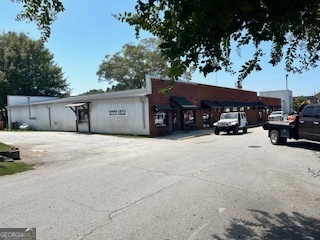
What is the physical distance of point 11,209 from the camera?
18.5 ft

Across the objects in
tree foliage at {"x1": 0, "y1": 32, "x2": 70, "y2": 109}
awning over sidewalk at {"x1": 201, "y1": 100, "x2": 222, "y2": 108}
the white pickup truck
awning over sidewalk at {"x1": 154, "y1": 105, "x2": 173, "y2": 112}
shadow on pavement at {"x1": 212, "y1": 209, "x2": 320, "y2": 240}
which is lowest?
shadow on pavement at {"x1": 212, "y1": 209, "x2": 320, "y2": 240}

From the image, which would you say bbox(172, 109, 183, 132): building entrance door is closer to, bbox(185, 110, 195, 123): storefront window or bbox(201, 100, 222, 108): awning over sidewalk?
bbox(185, 110, 195, 123): storefront window

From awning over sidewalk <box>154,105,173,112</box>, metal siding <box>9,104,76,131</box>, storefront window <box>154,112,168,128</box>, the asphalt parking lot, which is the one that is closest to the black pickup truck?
the asphalt parking lot

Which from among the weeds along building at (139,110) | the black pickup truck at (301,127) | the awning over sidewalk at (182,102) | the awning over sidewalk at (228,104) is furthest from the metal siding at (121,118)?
the awning over sidewalk at (228,104)

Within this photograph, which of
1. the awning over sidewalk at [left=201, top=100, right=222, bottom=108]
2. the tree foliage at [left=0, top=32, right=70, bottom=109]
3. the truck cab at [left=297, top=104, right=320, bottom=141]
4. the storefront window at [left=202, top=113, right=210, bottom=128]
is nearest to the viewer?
the truck cab at [left=297, top=104, right=320, bottom=141]

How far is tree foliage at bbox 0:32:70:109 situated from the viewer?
49250mm

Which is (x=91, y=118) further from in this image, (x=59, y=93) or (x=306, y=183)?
(x=59, y=93)

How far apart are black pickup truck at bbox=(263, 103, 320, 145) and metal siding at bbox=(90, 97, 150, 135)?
10.5 meters

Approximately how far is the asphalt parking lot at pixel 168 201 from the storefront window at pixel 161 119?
1366 centimetres

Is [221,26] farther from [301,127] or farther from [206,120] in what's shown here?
[206,120]

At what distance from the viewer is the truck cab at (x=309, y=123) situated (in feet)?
44.3

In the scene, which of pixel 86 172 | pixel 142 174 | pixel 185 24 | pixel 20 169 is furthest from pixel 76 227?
pixel 20 169

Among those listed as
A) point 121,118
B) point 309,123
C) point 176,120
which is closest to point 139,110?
point 121,118

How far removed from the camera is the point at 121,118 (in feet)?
81.7
